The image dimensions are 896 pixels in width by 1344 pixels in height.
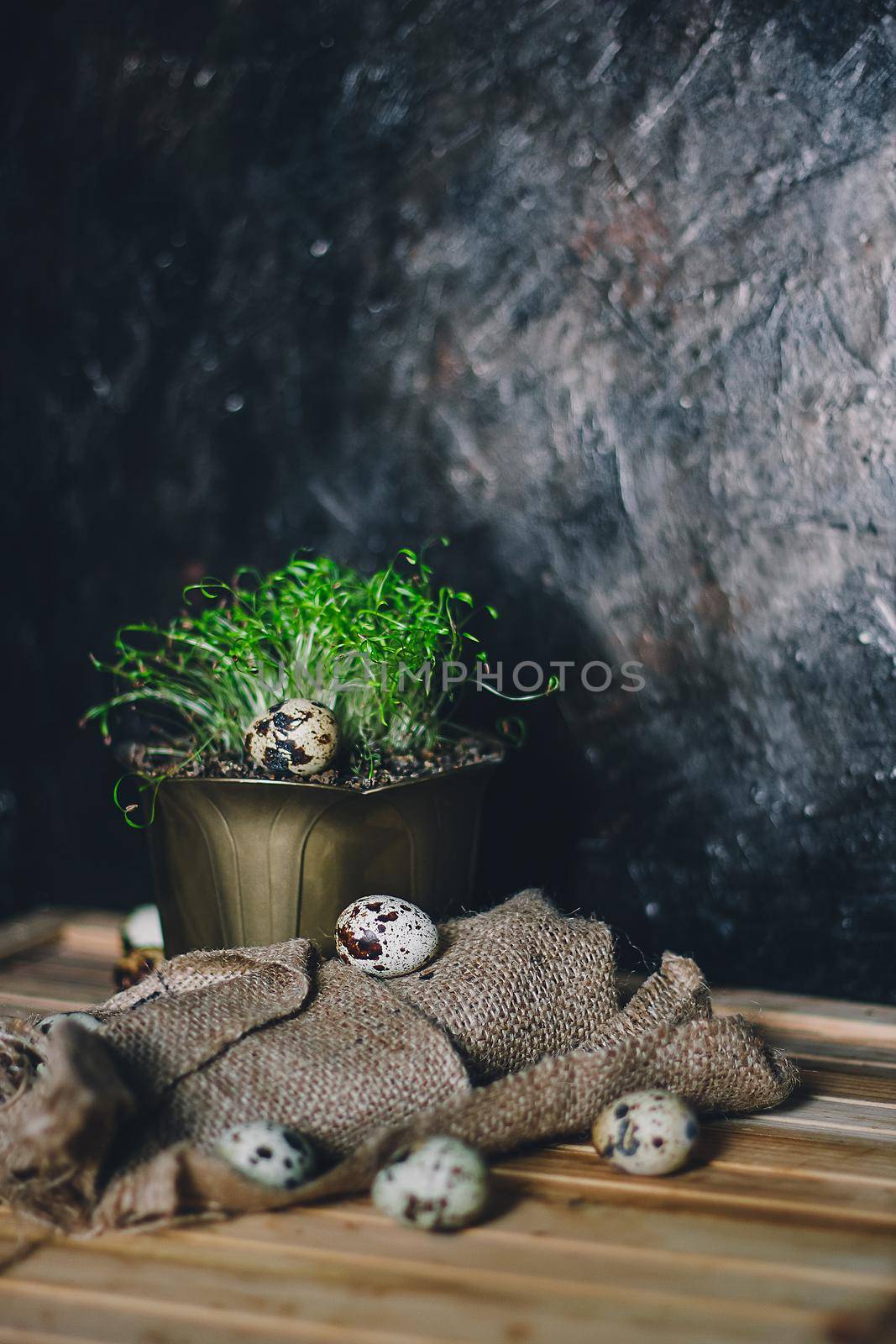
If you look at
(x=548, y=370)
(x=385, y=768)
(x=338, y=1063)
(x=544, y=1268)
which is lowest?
(x=544, y=1268)

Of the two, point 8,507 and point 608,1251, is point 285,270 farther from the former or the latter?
point 608,1251

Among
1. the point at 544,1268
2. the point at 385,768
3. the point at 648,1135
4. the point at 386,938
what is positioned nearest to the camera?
the point at 544,1268

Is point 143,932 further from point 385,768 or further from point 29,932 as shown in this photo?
point 385,768

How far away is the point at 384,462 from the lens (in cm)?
170

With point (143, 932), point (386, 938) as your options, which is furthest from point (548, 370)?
point (143, 932)

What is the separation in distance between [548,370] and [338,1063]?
99 cm

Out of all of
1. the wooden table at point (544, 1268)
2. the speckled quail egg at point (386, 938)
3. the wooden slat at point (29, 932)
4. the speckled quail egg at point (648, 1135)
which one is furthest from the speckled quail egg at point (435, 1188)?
the wooden slat at point (29, 932)

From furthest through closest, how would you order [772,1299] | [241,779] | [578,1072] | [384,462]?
[384,462]
[241,779]
[578,1072]
[772,1299]

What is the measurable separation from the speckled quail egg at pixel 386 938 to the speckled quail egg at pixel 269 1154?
0.79ft

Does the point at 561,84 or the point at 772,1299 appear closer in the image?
the point at 772,1299

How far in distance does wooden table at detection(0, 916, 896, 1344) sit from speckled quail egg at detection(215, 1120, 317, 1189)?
0.03m

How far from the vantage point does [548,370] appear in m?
1.61

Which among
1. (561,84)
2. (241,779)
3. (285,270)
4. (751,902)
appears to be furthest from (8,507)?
(751,902)

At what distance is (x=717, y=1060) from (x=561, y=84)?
1.27 m
